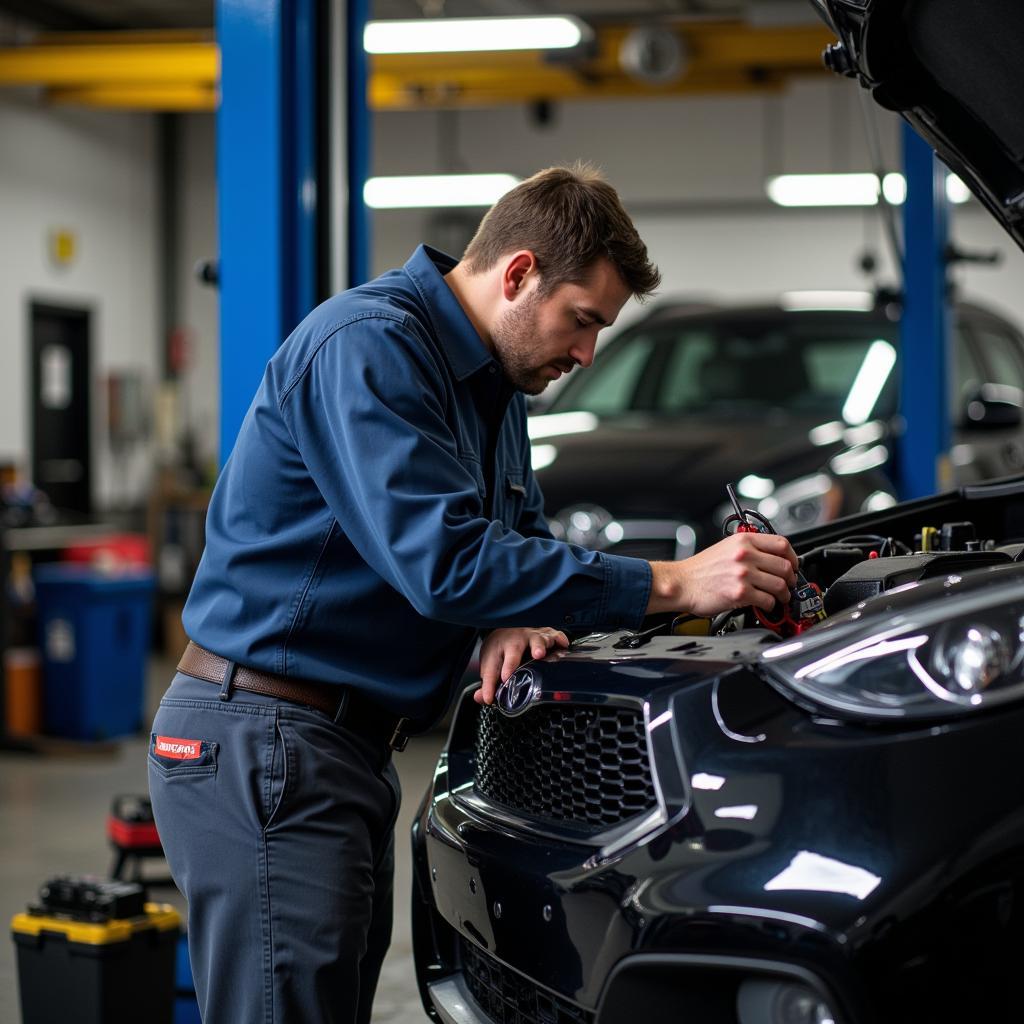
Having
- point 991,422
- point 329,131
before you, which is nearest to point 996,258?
point 991,422

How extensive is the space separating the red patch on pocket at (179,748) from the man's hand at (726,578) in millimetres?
621

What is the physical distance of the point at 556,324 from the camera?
6.48 feet

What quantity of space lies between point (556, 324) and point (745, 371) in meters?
4.09

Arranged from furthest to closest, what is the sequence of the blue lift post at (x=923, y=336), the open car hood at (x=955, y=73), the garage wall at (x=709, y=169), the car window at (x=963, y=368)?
the garage wall at (x=709, y=169), the car window at (x=963, y=368), the blue lift post at (x=923, y=336), the open car hood at (x=955, y=73)

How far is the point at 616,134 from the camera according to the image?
13.4m

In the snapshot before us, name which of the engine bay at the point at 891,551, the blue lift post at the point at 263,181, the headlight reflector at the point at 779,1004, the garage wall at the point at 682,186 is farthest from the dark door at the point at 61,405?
the headlight reflector at the point at 779,1004

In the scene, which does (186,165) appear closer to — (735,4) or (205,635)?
(735,4)

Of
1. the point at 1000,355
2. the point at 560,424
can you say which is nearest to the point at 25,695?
the point at 560,424

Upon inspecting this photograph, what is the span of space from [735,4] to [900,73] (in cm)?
1009

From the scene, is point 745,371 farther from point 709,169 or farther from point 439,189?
point 709,169

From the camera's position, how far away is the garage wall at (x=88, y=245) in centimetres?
1103

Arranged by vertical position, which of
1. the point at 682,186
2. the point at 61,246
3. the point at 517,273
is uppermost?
the point at 682,186

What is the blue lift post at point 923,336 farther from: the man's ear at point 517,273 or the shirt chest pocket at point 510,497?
the man's ear at point 517,273

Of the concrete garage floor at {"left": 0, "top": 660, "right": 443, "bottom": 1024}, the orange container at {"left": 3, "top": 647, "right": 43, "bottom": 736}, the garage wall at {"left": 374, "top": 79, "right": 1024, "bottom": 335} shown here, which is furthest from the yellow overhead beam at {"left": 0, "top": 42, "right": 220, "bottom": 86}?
the concrete garage floor at {"left": 0, "top": 660, "right": 443, "bottom": 1024}
